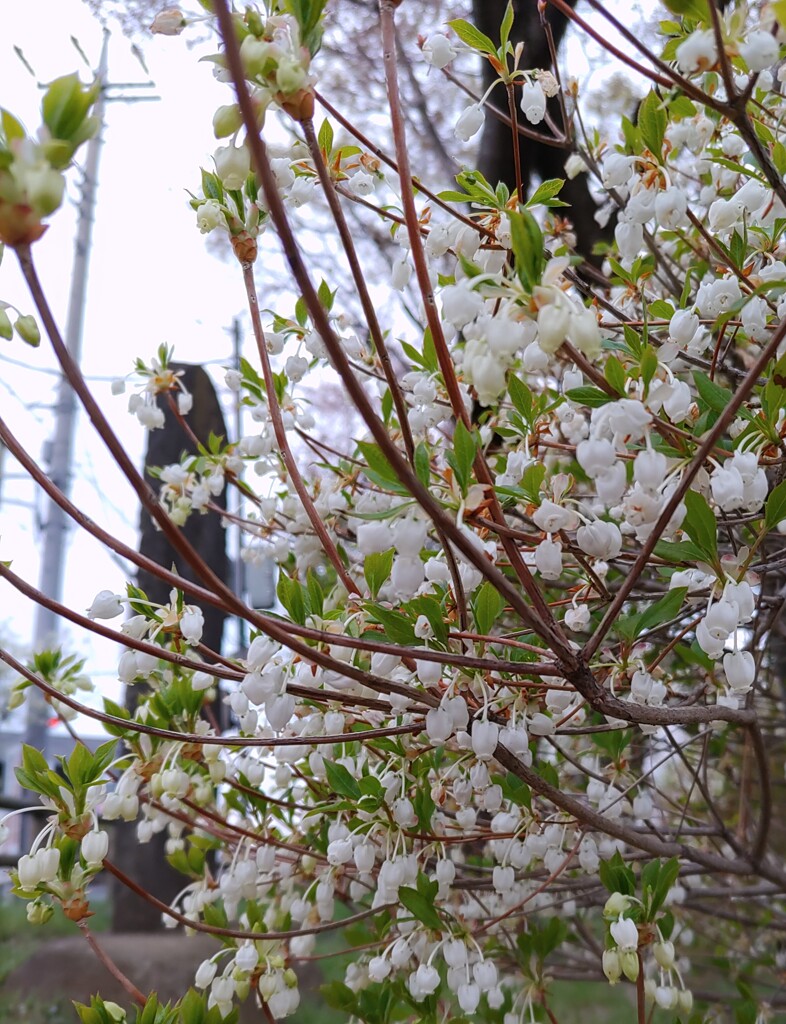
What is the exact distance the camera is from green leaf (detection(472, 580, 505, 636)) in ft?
2.64

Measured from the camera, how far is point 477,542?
0.62 m

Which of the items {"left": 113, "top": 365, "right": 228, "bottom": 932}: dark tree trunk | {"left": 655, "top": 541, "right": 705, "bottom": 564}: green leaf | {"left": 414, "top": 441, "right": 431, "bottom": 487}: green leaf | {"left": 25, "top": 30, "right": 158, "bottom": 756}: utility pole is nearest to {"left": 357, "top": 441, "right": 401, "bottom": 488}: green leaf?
{"left": 414, "top": 441, "right": 431, "bottom": 487}: green leaf

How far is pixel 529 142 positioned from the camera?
2691mm

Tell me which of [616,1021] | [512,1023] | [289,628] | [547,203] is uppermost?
[547,203]

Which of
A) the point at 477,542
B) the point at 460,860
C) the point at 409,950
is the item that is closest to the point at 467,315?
the point at 477,542

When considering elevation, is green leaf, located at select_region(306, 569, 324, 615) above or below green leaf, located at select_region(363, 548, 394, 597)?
below

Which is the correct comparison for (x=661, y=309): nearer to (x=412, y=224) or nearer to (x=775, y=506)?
(x=775, y=506)

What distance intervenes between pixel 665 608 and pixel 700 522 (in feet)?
0.45

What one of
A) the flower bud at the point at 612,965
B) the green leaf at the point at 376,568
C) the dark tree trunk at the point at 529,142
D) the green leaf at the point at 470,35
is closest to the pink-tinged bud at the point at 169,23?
the green leaf at the point at 470,35

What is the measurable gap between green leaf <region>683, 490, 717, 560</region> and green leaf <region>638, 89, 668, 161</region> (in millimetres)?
421

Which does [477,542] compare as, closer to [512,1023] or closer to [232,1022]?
[232,1022]

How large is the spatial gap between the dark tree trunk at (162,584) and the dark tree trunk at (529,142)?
140 centimetres

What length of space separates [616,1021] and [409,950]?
327 cm

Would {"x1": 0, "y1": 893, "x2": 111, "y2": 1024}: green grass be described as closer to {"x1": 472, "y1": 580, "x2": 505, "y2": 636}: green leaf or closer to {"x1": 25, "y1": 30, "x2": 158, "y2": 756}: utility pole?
{"x1": 25, "y1": 30, "x2": 158, "y2": 756}: utility pole
